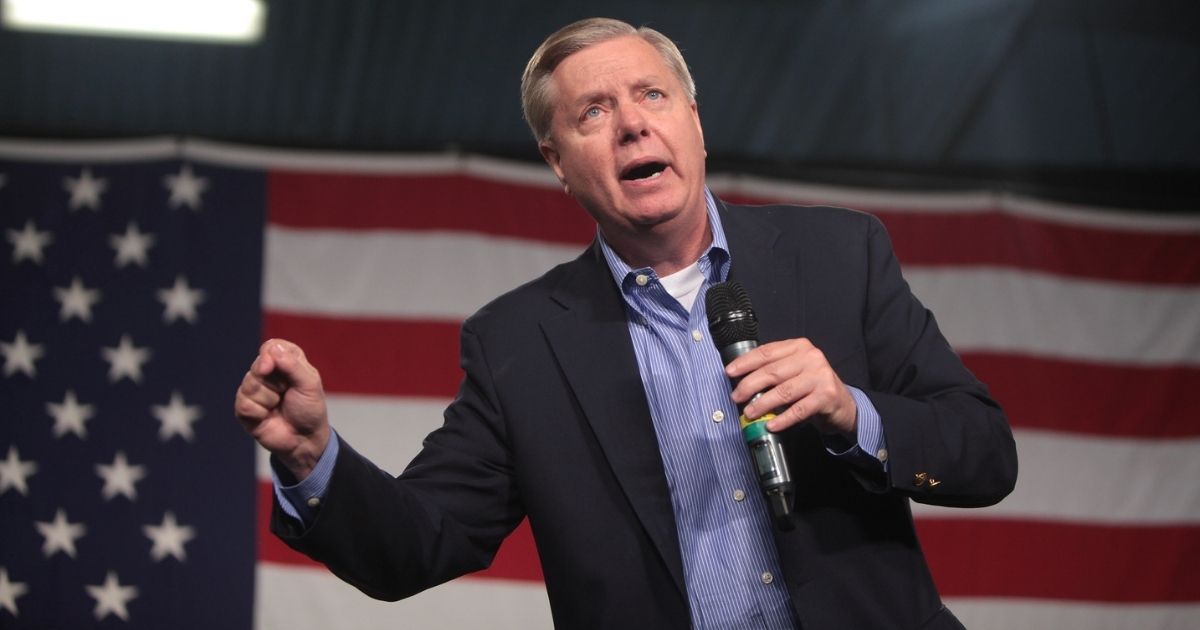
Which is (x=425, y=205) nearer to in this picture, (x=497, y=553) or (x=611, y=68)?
(x=497, y=553)

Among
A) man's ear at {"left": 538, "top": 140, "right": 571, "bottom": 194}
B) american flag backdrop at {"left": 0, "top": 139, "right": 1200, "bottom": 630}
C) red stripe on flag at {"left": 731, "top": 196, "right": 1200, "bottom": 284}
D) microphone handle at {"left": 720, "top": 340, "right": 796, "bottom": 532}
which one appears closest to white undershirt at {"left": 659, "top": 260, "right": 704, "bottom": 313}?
man's ear at {"left": 538, "top": 140, "right": 571, "bottom": 194}

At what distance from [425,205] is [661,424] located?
8.67 feet

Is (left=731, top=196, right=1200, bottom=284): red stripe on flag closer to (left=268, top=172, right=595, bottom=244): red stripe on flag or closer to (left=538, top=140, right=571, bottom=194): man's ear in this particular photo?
(left=268, top=172, right=595, bottom=244): red stripe on flag

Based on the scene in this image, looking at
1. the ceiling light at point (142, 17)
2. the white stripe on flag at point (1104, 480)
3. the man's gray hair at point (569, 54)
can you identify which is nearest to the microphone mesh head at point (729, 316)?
the man's gray hair at point (569, 54)

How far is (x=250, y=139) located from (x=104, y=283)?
68 cm

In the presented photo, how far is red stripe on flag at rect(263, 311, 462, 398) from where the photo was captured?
3791 millimetres

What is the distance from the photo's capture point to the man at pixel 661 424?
50.8 inches

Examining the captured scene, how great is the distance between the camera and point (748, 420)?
3.90 feet

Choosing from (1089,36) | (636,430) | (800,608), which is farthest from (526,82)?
(1089,36)

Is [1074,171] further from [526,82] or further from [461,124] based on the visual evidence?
[526,82]

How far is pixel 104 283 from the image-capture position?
3.77m

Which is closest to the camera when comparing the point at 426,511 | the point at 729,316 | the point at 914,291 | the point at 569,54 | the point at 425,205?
the point at 729,316

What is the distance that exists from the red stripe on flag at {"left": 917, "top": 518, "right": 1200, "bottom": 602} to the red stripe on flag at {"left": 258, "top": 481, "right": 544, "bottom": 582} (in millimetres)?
1281

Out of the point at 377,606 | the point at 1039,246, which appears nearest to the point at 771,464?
the point at 377,606
